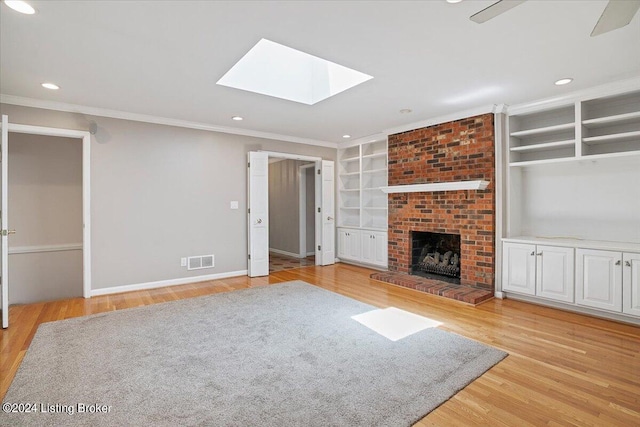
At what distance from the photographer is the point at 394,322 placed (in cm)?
331

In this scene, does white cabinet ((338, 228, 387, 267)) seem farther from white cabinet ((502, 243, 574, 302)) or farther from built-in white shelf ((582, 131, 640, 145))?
built-in white shelf ((582, 131, 640, 145))

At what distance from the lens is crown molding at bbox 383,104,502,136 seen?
13.7 feet

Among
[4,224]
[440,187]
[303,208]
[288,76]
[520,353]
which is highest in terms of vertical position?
[288,76]

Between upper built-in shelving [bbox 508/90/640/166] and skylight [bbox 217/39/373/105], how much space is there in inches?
94.6

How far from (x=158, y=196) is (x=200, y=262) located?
3.89ft

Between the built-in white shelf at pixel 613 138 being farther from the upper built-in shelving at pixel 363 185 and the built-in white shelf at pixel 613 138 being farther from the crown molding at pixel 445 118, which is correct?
the upper built-in shelving at pixel 363 185

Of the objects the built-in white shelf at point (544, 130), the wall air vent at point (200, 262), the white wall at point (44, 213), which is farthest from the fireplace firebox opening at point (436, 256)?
the white wall at point (44, 213)

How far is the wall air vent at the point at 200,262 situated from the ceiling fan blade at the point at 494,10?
15.0 feet

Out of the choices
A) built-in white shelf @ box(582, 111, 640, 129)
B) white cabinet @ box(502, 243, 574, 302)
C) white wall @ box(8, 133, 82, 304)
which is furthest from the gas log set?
white wall @ box(8, 133, 82, 304)

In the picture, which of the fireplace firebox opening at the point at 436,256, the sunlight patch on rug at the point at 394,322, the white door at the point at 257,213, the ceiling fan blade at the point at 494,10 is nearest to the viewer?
the ceiling fan blade at the point at 494,10

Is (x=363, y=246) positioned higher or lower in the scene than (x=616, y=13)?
lower

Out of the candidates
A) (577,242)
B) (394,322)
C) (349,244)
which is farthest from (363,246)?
(577,242)

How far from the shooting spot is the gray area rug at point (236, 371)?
185 centimetres

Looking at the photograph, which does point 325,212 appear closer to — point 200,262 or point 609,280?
point 200,262
